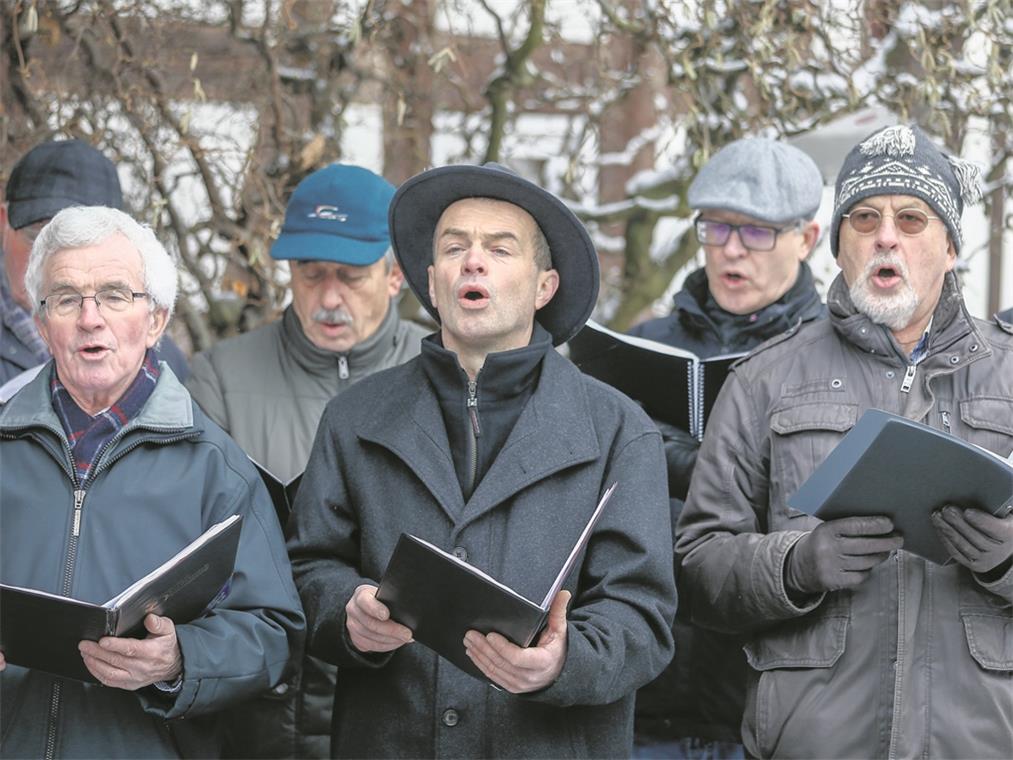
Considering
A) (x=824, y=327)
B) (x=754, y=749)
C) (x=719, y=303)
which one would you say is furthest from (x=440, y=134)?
(x=754, y=749)

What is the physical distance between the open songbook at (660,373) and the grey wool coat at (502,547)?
659mm

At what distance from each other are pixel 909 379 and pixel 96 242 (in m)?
1.93

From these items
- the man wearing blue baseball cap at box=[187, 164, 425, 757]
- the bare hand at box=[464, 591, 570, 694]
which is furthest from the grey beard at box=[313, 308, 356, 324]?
the bare hand at box=[464, 591, 570, 694]

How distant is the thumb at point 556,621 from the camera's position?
2.93 metres

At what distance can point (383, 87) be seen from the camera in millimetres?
6621

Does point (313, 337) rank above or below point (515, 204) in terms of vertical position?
below

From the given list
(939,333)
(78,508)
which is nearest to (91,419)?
(78,508)

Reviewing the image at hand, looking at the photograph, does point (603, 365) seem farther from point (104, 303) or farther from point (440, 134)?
point (440, 134)

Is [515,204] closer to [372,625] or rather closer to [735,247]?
[372,625]

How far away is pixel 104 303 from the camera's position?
324 cm

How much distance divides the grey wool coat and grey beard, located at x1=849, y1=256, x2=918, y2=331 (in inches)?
24.1

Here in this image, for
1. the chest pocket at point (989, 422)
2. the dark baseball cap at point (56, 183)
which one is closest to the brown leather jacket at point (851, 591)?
the chest pocket at point (989, 422)

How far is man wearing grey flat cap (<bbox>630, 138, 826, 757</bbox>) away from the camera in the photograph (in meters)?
4.12

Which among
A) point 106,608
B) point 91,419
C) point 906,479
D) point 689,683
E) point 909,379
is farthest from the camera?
point 689,683
